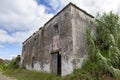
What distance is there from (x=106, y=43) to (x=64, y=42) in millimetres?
3633

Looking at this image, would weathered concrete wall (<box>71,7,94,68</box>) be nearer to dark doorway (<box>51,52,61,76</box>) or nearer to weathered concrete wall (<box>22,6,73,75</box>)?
weathered concrete wall (<box>22,6,73,75</box>)

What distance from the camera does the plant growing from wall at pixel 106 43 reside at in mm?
9925

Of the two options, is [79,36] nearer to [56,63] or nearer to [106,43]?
[106,43]

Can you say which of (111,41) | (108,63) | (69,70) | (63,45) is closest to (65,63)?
(69,70)

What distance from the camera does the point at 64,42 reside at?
12.5 meters

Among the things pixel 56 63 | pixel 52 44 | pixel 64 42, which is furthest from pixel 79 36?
pixel 56 63

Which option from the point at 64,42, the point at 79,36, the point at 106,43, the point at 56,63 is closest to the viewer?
the point at 79,36

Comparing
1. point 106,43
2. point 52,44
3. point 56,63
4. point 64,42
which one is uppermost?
point 52,44

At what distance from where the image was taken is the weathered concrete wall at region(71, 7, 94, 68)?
1161 cm

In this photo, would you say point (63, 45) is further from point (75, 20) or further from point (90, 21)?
point (90, 21)

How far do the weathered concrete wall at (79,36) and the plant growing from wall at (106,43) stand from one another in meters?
0.45

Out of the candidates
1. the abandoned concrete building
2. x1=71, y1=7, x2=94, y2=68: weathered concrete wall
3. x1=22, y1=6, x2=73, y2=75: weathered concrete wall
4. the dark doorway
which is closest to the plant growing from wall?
x1=71, y1=7, x2=94, y2=68: weathered concrete wall

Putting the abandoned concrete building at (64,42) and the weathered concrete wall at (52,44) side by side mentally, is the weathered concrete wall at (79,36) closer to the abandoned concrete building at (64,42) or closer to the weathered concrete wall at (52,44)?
the abandoned concrete building at (64,42)

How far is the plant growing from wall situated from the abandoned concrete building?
76 centimetres
